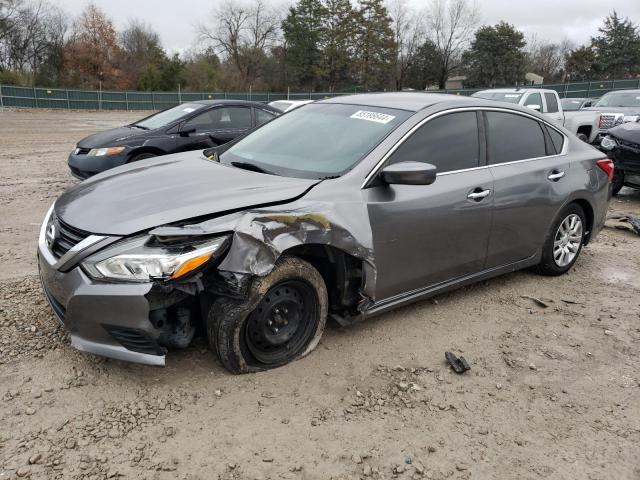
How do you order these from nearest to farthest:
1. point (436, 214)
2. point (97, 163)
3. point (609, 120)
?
point (436, 214) < point (97, 163) < point (609, 120)

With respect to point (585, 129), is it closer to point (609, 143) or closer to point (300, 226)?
point (609, 143)

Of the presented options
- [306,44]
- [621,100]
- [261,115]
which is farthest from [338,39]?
[261,115]

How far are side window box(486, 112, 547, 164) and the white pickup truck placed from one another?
719 centimetres

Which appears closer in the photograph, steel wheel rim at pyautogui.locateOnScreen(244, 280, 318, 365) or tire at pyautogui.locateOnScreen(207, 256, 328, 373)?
tire at pyautogui.locateOnScreen(207, 256, 328, 373)

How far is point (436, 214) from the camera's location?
3691mm

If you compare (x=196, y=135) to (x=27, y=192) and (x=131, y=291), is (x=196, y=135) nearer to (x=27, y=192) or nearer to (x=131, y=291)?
(x=27, y=192)

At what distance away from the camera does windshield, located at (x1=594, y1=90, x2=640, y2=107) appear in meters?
13.4

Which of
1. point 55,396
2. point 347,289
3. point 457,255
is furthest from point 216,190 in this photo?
point 457,255

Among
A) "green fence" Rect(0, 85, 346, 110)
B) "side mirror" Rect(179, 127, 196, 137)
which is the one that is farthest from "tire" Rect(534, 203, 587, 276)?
"green fence" Rect(0, 85, 346, 110)

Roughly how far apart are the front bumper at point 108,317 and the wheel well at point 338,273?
3.12 ft

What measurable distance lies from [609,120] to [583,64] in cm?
6021

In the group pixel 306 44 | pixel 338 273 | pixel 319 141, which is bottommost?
pixel 338 273

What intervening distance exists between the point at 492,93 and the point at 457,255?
9681mm

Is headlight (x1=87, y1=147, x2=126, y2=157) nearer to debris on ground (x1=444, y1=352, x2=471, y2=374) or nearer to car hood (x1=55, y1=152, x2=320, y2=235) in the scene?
car hood (x1=55, y1=152, x2=320, y2=235)
